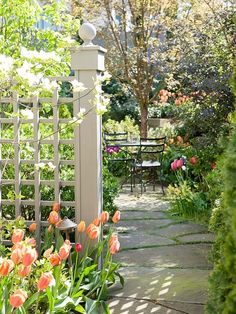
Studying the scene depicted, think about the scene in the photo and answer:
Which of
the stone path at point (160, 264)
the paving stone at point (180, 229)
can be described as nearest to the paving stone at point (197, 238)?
the stone path at point (160, 264)

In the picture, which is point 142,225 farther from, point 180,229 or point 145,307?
point 145,307

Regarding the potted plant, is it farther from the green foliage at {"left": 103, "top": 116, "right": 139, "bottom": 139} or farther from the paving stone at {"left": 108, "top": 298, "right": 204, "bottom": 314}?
the paving stone at {"left": 108, "top": 298, "right": 204, "bottom": 314}

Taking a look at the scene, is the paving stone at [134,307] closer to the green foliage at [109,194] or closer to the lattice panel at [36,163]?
the lattice panel at [36,163]

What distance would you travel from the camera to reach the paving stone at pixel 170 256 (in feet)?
15.5

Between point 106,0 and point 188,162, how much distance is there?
416cm

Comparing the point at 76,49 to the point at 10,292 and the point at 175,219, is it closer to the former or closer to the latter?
the point at 10,292

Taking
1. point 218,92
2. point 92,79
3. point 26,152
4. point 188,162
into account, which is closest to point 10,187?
point 26,152

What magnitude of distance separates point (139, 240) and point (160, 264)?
82 centimetres

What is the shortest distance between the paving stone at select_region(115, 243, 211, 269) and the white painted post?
0.86 meters

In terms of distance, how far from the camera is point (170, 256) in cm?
496

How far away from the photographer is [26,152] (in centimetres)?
480

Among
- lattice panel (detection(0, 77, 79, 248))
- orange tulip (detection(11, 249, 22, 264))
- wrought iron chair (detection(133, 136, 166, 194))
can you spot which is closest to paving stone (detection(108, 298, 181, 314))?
lattice panel (detection(0, 77, 79, 248))

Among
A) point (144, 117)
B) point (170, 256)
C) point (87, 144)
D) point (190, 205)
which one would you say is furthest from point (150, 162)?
point (87, 144)

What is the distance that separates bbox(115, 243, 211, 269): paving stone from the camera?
4.73 m
